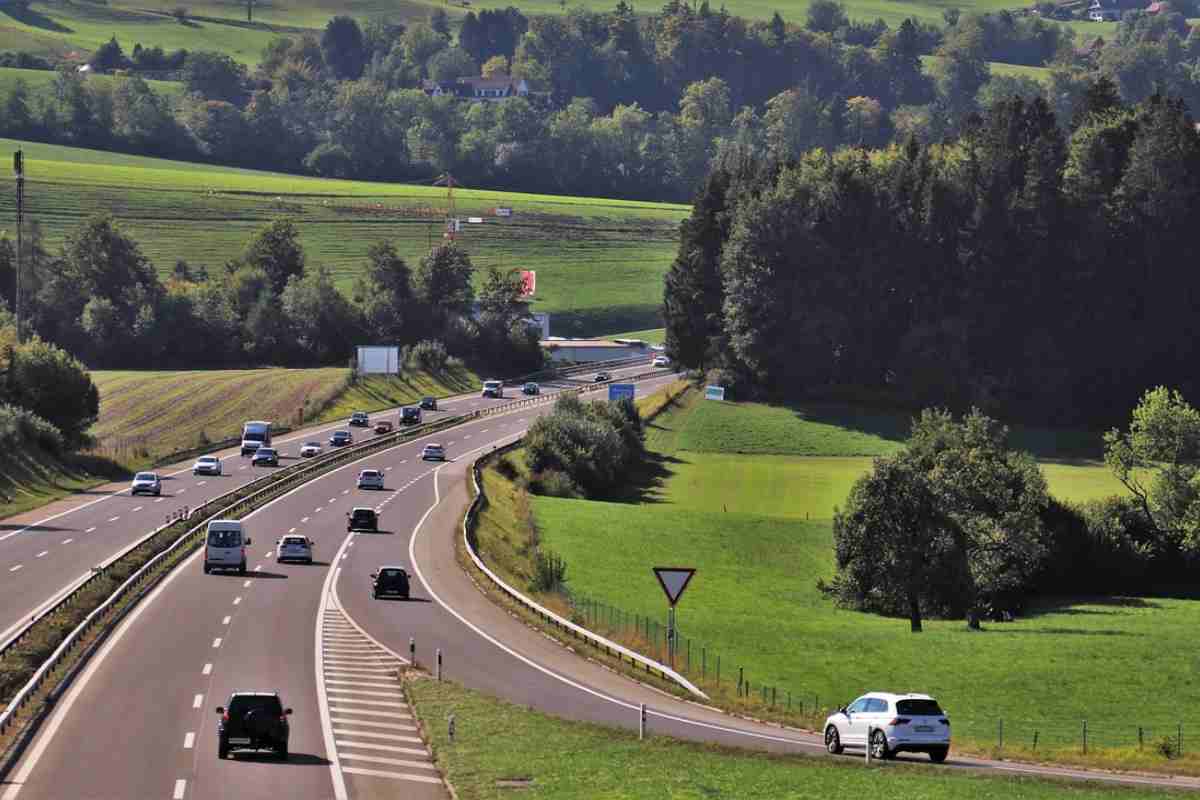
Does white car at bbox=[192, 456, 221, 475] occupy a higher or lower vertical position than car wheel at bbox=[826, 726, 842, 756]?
lower

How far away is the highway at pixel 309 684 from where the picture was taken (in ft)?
126

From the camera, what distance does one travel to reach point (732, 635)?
72.2 metres

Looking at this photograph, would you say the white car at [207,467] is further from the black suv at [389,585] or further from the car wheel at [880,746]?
the car wheel at [880,746]

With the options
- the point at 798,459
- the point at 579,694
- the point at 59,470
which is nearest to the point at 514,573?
the point at 579,694

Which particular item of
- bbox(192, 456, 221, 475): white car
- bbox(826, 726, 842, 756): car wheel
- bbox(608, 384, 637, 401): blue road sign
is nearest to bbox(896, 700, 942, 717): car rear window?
bbox(826, 726, 842, 756): car wheel

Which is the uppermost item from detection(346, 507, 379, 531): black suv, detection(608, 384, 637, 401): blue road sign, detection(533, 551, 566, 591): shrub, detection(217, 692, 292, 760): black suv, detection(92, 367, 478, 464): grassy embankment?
detection(217, 692, 292, 760): black suv

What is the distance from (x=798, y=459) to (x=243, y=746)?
10745cm

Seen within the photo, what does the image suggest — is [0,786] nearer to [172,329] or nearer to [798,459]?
[798,459]

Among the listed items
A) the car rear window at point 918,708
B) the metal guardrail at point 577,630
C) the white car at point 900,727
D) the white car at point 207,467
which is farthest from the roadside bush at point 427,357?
the car rear window at point 918,708

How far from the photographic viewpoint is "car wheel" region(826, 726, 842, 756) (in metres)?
44.9

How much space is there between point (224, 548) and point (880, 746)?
37.4m

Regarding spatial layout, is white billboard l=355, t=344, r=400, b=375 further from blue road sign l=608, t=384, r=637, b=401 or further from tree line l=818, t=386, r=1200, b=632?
tree line l=818, t=386, r=1200, b=632

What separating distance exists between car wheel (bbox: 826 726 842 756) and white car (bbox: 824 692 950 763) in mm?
598

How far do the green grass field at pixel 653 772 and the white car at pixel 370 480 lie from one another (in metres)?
66.9
